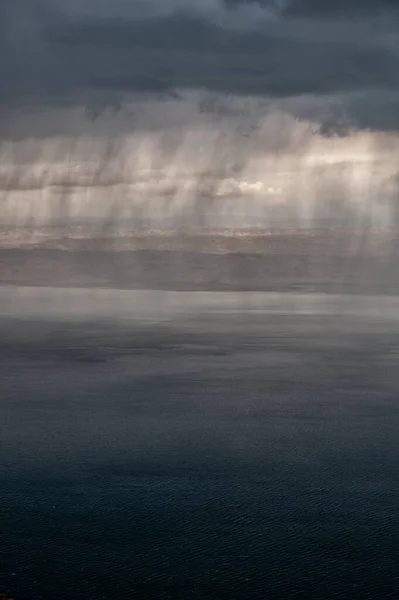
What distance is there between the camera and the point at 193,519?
102 ft

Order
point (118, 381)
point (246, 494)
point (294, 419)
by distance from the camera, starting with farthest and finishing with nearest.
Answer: point (118, 381), point (294, 419), point (246, 494)

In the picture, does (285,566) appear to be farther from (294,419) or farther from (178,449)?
(294,419)

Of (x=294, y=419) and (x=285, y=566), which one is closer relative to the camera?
(x=285, y=566)

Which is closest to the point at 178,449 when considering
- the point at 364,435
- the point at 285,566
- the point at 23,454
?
the point at 23,454

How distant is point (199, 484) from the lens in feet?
119

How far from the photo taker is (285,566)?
2638cm

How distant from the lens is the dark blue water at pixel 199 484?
Answer: 25531 mm

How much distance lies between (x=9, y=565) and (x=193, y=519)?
7704 millimetres

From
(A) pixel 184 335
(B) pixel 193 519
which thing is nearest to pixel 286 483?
(B) pixel 193 519

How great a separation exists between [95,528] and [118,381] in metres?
44.8

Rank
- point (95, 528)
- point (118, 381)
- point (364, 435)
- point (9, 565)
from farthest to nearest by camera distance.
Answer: point (118, 381) < point (364, 435) < point (95, 528) < point (9, 565)

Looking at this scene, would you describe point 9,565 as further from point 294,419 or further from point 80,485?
point 294,419

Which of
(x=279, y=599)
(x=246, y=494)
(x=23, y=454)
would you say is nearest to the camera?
(x=279, y=599)

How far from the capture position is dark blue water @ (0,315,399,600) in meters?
25.5
